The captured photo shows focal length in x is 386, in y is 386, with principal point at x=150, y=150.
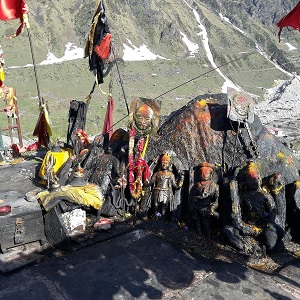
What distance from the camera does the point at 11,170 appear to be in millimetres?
12219

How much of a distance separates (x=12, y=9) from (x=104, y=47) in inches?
111

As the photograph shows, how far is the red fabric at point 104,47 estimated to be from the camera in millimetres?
11828

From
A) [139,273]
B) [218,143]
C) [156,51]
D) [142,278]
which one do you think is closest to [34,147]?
[218,143]

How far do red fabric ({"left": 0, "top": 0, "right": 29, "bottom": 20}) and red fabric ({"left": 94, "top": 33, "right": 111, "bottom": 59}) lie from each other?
91.4 inches

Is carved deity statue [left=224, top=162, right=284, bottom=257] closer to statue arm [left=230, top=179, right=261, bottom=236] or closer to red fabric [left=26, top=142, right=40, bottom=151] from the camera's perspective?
statue arm [left=230, top=179, right=261, bottom=236]

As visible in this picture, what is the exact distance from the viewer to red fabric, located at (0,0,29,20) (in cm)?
1099

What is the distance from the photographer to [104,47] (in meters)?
11.9

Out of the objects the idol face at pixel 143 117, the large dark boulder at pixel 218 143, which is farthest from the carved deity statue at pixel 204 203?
the idol face at pixel 143 117

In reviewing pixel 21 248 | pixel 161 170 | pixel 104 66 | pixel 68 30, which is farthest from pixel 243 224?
pixel 68 30

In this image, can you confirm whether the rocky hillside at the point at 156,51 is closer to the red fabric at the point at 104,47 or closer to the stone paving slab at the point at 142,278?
the red fabric at the point at 104,47

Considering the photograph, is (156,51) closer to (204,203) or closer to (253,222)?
(204,203)

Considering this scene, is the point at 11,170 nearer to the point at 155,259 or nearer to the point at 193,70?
the point at 155,259

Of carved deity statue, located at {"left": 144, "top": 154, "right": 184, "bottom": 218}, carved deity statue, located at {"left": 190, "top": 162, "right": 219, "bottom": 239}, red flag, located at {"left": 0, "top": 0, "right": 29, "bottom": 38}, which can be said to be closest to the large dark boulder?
carved deity statue, located at {"left": 144, "top": 154, "right": 184, "bottom": 218}

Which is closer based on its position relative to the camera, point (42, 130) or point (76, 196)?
point (76, 196)
